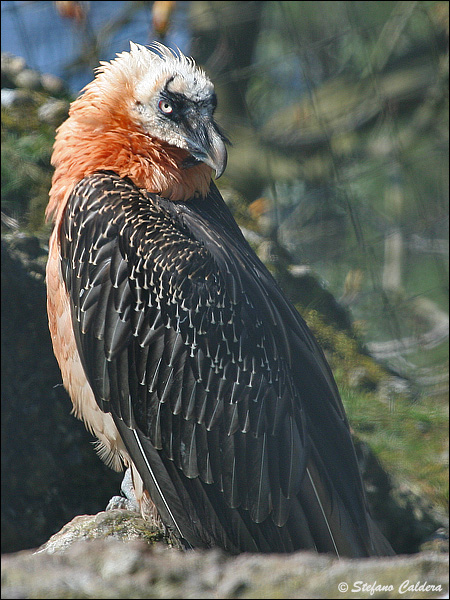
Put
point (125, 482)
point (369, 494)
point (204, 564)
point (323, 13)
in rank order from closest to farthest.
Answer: point (204, 564)
point (125, 482)
point (369, 494)
point (323, 13)

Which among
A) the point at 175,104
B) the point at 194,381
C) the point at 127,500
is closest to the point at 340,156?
the point at 175,104

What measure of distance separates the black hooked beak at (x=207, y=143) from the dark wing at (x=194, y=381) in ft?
1.11

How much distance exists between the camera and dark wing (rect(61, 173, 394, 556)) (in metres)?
2.96

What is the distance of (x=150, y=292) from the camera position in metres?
2.97

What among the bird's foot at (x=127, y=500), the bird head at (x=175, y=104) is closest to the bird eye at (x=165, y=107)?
the bird head at (x=175, y=104)

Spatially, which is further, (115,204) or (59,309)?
(59,309)

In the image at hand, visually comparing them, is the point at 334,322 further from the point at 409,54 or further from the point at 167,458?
the point at 409,54

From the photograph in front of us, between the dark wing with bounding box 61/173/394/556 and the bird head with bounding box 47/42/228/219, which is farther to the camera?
the bird head with bounding box 47/42/228/219

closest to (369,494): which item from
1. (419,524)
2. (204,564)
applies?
(419,524)

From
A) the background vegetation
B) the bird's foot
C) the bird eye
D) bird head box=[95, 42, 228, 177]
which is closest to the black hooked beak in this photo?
bird head box=[95, 42, 228, 177]

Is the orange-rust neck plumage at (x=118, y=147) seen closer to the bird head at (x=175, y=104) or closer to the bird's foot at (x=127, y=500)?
the bird head at (x=175, y=104)

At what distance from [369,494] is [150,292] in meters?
2.93

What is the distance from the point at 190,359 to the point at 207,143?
1.08 meters

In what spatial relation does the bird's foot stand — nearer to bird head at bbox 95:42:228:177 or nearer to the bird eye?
bird head at bbox 95:42:228:177
